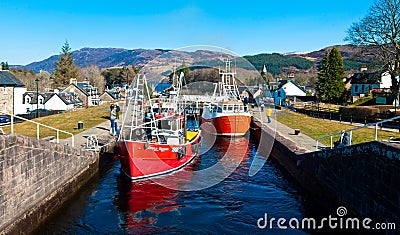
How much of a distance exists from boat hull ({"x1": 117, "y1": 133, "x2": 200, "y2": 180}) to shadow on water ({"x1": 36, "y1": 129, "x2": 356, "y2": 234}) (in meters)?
0.50

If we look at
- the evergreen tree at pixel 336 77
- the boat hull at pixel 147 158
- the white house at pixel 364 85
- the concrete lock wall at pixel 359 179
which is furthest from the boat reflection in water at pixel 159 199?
the white house at pixel 364 85

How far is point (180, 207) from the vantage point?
1544 centimetres

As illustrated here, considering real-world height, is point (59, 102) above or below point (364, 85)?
below

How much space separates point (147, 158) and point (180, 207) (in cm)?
408

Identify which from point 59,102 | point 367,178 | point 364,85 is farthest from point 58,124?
point 364,85

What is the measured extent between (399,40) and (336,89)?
912 inches

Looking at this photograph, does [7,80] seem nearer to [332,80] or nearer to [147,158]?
[147,158]

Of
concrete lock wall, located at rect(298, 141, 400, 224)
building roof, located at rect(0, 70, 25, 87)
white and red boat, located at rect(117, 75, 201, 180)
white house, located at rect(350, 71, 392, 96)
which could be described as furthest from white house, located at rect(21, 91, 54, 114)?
concrete lock wall, located at rect(298, 141, 400, 224)

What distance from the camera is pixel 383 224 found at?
9.70 m

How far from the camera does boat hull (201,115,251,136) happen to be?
39.5m

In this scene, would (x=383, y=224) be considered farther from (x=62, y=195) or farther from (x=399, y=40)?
(x=399, y=40)

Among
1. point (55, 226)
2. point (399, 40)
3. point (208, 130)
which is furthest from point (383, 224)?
point (399, 40)

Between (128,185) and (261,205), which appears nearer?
(261,205)

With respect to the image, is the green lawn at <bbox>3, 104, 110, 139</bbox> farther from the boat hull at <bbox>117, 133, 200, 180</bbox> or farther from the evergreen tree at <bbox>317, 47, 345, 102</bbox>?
the evergreen tree at <bbox>317, 47, 345, 102</bbox>
